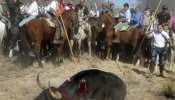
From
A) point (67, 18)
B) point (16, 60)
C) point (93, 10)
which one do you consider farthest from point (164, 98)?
point (93, 10)

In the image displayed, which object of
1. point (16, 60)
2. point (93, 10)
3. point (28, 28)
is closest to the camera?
point (28, 28)

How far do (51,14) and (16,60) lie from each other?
8.27ft

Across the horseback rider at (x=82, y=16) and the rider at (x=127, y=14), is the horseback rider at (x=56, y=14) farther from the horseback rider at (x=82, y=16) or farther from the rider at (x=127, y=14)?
the rider at (x=127, y=14)

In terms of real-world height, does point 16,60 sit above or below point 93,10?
below

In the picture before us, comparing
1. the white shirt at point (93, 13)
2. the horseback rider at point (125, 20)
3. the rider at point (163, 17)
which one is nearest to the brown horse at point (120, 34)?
the horseback rider at point (125, 20)

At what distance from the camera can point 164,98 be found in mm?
15133

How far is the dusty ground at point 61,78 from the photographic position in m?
15.0

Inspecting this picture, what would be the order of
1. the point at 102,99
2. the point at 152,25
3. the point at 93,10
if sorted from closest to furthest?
1. the point at 102,99
2. the point at 152,25
3. the point at 93,10

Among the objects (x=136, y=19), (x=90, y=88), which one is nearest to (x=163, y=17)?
(x=136, y=19)

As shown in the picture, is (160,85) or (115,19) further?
(115,19)

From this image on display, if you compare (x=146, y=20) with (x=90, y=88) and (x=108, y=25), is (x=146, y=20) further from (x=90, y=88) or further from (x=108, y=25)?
(x=90, y=88)

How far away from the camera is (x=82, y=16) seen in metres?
19.4

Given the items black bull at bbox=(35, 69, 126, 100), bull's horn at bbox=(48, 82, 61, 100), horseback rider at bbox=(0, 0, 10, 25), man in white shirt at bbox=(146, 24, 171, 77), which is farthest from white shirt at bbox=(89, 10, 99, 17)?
bull's horn at bbox=(48, 82, 61, 100)

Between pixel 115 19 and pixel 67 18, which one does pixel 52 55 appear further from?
pixel 115 19
